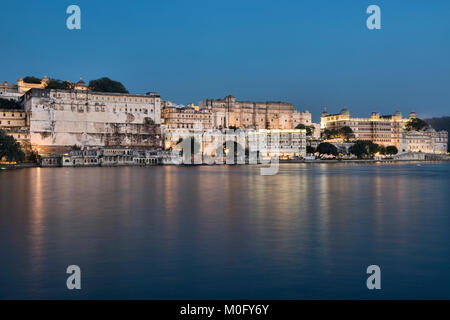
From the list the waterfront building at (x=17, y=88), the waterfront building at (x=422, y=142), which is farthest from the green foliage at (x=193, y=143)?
the waterfront building at (x=422, y=142)

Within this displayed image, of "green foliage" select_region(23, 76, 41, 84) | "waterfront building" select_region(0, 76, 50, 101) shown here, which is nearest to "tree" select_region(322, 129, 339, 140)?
"waterfront building" select_region(0, 76, 50, 101)

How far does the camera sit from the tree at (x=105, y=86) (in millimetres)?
82562

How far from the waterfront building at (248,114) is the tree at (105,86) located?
50.8 ft

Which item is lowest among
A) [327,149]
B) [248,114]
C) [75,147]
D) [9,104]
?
[327,149]

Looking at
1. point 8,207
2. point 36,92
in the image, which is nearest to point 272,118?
point 36,92

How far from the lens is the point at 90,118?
7281 centimetres

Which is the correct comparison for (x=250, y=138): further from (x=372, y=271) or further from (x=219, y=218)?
(x=372, y=271)

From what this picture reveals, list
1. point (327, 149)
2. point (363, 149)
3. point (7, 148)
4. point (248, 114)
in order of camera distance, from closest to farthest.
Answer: point (7, 148), point (327, 149), point (363, 149), point (248, 114)

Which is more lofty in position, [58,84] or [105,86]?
[58,84]

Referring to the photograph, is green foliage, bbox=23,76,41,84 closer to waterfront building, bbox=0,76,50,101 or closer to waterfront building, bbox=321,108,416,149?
waterfront building, bbox=0,76,50,101

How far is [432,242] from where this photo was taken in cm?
1088

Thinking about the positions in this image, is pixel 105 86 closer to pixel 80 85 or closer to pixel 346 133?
pixel 80 85

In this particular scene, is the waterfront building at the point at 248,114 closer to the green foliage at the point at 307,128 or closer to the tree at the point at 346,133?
the green foliage at the point at 307,128

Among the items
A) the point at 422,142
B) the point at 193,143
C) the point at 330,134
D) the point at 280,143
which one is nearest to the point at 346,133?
the point at 330,134
